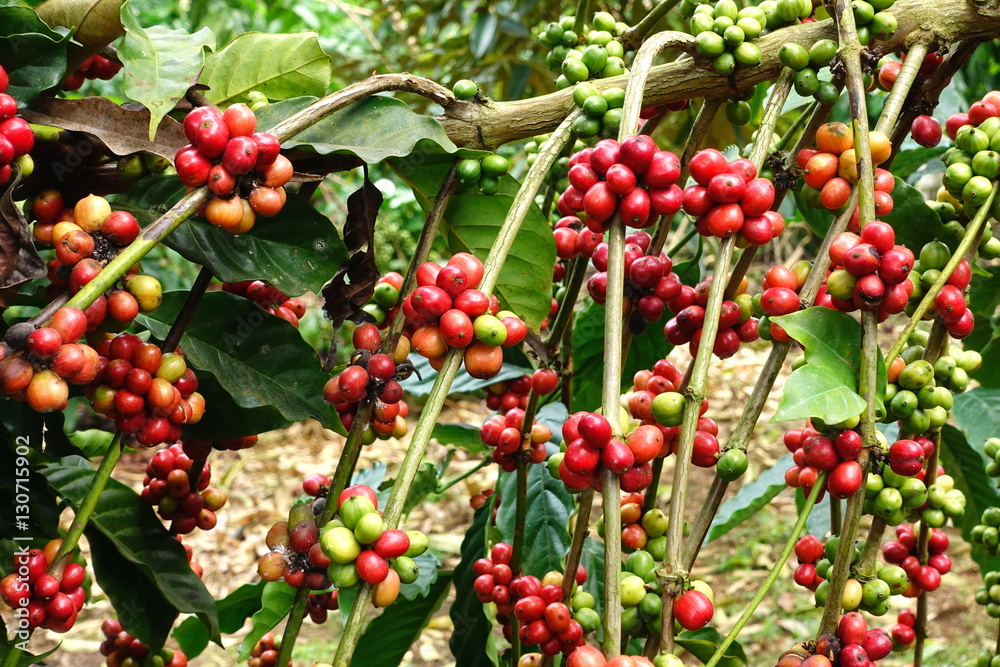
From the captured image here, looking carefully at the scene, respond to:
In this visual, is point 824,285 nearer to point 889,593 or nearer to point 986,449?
point 889,593

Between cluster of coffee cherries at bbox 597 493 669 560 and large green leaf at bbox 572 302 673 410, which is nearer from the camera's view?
cluster of coffee cherries at bbox 597 493 669 560

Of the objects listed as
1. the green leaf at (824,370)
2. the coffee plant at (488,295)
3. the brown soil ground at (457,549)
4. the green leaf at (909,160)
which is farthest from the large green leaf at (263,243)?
the brown soil ground at (457,549)

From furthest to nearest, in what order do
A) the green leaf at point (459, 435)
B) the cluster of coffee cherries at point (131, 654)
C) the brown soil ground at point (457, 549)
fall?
the brown soil ground at point (457, 549), the green leaf at point (459, 435), the cluster of coffee cherries at point (131, 654)

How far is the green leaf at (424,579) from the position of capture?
1.26 meters

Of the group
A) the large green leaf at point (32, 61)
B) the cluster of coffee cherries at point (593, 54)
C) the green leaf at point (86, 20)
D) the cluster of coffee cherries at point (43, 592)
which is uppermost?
the cluster of coffee cherries at point (593, 54)

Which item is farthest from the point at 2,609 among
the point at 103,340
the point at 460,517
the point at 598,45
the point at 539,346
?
the point at 598,45

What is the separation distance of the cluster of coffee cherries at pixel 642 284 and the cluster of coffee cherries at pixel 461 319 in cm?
19

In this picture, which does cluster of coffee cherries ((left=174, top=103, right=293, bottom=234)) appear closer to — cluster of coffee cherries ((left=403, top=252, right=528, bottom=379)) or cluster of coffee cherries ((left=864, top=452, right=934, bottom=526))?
cluster of coffee cherries ((left=403, top=252, right=528, bottom=379))

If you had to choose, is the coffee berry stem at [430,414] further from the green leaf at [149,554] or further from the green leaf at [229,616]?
the green leaf at [229,616]

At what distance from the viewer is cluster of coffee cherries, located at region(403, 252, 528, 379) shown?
0.64 meters

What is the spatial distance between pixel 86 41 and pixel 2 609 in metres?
2.11

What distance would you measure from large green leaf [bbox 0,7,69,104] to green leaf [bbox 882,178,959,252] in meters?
0.82

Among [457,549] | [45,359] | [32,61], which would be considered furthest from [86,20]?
[457,549]

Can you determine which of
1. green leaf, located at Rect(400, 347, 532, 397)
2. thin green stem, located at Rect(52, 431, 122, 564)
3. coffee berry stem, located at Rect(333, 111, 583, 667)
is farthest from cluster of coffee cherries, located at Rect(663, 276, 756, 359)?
thin green stem, located at Rect(52, 431, 122, 564)
